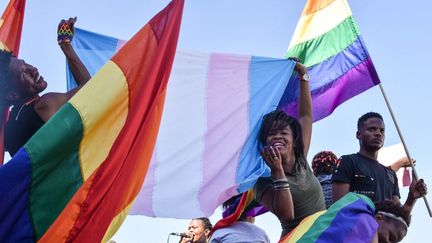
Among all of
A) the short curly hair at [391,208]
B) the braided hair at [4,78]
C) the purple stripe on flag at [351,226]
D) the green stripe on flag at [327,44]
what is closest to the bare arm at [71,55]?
the braided hair at [4,78]

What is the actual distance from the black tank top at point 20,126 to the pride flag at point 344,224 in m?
1.54

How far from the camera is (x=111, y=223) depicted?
342cm

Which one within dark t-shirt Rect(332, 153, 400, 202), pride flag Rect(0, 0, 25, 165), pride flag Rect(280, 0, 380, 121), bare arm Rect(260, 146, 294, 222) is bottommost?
dark t-shirt Rect(332, 153, 400, 202)

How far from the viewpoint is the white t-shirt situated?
4191 millimetres

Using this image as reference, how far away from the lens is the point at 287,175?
13.0 ft

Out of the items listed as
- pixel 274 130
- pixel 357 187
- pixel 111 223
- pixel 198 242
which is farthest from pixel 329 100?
pixel 111 223

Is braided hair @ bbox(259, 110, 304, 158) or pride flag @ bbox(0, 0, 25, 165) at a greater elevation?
pride flag @ bbox(0, 0, 25, 165)

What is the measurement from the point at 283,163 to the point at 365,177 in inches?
35.5

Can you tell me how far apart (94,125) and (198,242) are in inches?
128

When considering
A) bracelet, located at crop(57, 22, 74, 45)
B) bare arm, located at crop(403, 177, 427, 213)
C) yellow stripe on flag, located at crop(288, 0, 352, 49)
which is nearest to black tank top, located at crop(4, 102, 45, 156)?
bracelet, located at crop(57, 22, 74, 45)

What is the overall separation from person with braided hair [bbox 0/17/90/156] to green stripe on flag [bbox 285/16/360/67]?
2527mm

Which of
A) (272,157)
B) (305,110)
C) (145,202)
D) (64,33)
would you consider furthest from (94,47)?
(272,157)

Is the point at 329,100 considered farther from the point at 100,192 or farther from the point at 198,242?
the point at 100,192

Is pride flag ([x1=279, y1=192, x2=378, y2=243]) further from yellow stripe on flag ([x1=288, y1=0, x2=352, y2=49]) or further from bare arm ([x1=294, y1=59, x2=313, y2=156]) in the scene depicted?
yellow stripe on flag ([x1=288, y1=0, x2=352, y2=49])
